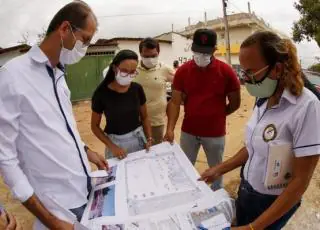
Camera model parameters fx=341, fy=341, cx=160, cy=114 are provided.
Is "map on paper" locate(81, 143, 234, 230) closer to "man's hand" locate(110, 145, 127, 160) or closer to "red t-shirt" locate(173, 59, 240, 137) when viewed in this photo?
"man's hand" locate(110, 145, 127, 160)

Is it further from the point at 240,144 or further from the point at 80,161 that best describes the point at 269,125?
the point at 240,144

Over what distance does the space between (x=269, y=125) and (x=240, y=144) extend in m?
5.07

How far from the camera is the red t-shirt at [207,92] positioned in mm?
3090

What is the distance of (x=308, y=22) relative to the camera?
1705cm

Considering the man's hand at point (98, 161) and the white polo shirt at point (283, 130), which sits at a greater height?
the white polo shirt at point (283, 130)

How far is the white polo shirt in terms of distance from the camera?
1345 millimetres

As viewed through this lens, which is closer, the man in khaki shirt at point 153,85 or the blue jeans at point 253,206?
the blue jeans at point 253,206

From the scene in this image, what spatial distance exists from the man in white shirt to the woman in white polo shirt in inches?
31.7

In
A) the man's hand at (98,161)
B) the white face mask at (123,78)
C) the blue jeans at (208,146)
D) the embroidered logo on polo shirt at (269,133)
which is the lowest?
the blue jeans at (208,146)

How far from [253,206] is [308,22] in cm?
1764

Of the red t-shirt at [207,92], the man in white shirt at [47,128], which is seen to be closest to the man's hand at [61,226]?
the man in white shirt at [47,128]

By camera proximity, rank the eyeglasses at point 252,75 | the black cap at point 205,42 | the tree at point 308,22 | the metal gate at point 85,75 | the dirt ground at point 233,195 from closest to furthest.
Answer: the eyeglasses at point 252,75 < the black cap at point 205,42 < the dirt ground at point 233,195 < the metal gate at point 85,75 < the tree at point 308,22

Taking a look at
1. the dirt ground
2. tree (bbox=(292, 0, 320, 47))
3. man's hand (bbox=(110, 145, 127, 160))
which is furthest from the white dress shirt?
tree (bbox=(292, 0, 320, 47))

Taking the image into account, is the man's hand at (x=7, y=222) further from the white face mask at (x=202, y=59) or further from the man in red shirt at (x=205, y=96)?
the white face mask at (x=202, y=59)
